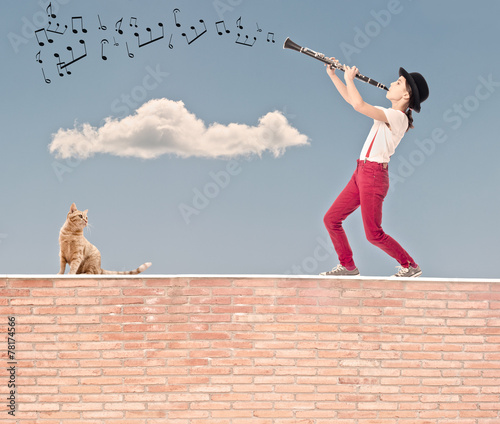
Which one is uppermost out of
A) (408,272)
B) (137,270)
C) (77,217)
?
(77,217)

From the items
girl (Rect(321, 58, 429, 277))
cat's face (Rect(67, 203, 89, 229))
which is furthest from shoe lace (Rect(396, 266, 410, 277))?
cat's face (Rect(67, 203, 89, 229))

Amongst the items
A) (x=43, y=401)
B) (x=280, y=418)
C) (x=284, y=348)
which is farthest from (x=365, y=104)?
(x=43, y=401)

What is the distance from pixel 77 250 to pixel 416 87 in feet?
11.4

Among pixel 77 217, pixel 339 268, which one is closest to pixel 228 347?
Result: pixel 339 268

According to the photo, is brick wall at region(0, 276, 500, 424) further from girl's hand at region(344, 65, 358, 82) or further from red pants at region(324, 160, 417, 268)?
girl's hand at region(344, 65, 358, 82)

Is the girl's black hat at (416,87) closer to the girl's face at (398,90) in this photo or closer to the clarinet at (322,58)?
the girl's face at (398,90)

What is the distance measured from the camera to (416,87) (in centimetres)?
416

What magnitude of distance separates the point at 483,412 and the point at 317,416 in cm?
150

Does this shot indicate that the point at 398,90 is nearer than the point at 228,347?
No

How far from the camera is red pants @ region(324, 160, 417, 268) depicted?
13.3ft

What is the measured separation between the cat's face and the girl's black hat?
3.25 metres

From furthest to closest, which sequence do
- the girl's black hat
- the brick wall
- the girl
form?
1. the girl's black hat
2. the girl
3. the brick wall

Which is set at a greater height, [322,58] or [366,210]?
[322,58]

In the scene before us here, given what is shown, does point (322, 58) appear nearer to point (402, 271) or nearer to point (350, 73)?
point (350, 73)
